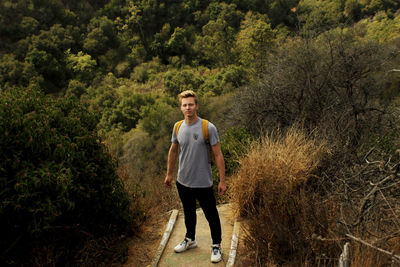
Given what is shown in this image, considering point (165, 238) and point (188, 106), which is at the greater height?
point (188, 106)

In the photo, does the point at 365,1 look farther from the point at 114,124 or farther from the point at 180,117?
the point at 114,124

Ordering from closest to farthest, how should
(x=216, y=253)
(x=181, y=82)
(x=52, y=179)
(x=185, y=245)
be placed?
1. (x=52, y=179)
2. (x=216, y=253)
3. (x=185, y=245)
4. (x=181, y=82)

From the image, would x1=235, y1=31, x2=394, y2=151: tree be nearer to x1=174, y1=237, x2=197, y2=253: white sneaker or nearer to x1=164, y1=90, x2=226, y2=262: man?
x1=174, y1=237, x2=197, y2=253: white sneaker

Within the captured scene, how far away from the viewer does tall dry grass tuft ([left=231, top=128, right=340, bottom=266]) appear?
2.78 meters

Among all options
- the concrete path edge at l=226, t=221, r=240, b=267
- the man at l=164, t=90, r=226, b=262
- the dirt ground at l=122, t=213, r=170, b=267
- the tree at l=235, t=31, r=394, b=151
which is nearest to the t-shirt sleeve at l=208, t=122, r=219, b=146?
the man at l=164, t=90, r=226, b=262

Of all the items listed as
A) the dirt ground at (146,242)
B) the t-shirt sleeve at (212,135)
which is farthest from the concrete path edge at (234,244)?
the t-shirt sleeve at (212,135)

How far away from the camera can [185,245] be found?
3.41 meters

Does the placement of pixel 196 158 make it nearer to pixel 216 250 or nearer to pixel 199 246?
pixel 216 250

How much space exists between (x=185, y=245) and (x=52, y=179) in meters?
1.67

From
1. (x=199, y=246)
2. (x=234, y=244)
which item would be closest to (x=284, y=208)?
(x=234, y=244)

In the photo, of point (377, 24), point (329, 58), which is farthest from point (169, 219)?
point (377, 24)

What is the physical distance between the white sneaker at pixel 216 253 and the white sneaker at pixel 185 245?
307 mm

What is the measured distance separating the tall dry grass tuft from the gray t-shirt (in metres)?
0.71

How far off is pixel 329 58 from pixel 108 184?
8629 millimetres
